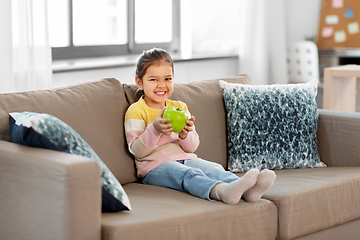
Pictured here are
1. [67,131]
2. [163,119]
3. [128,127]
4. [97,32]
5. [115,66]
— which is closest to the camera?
[67,131]

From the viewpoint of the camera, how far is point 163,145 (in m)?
2.03

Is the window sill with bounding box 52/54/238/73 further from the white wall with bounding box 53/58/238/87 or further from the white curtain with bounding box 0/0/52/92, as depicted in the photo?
the white curtain with bounding box 0/0/52/92

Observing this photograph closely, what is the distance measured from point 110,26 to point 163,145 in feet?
5.95

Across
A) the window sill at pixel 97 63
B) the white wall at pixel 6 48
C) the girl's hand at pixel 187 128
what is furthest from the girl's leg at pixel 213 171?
the window sill at pixel 97 63

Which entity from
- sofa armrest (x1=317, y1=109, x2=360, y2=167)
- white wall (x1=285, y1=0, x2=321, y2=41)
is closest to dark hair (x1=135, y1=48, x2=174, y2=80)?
sofa armrest (x1=317, y1=109, x2=360, y2=167)

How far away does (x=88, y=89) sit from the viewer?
203 cm

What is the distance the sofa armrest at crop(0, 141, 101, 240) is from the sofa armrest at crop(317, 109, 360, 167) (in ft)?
4.38

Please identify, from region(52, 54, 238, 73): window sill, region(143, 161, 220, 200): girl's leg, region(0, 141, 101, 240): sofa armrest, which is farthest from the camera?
region(52, 54, 238, 73): window sill

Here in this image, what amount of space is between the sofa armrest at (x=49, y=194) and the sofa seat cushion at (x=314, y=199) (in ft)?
2.36

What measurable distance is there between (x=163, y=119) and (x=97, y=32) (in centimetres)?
186

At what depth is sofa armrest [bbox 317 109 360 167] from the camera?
229 centimetres

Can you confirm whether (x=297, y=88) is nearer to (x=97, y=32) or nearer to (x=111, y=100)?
(x=111, y=100)

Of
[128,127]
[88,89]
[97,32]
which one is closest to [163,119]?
[128,127]

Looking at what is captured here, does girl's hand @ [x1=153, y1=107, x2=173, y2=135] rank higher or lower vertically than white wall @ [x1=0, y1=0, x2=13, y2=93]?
lower
